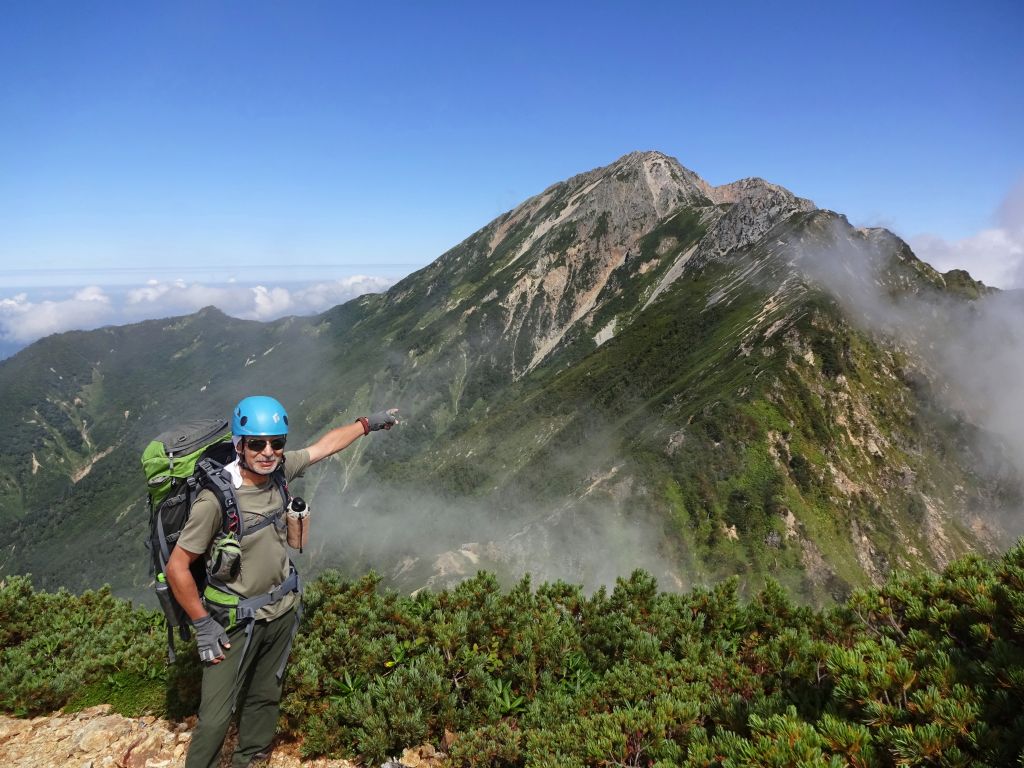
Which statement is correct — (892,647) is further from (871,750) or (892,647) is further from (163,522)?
(163,522)

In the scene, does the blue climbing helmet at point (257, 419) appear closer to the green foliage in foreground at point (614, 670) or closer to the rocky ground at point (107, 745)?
the green foliage in foreground at point (614, 670)

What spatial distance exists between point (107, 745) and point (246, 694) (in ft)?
8.62

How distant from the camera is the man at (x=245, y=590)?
6.83 metres

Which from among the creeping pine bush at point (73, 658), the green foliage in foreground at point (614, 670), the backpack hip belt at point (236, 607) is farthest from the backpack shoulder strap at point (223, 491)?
the creeping pine bush at point (73, 658)

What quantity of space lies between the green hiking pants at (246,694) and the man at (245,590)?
0.01 m

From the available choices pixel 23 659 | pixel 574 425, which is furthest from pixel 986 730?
pixel 574 425

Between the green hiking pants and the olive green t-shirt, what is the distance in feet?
1.49

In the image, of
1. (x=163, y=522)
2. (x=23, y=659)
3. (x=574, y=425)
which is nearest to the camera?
(x=163, y=522)

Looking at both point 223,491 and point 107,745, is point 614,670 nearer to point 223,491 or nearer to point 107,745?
point 223,491

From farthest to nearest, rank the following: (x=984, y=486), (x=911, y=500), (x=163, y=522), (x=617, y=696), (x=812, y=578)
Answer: (x=984, y=486) → (x=911, y=500) → (x=812, y=578) → (x=617, y=696) → (x=163, y=522)

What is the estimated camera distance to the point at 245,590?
734cm

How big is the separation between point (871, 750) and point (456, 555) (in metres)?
A: 126

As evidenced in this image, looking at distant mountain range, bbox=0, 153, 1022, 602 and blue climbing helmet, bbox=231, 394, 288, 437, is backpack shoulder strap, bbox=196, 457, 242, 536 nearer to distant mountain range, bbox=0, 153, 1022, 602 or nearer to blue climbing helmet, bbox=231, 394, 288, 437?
blue climbing helmet, bbox=231, 394, 288, 437

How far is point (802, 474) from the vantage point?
124 m
